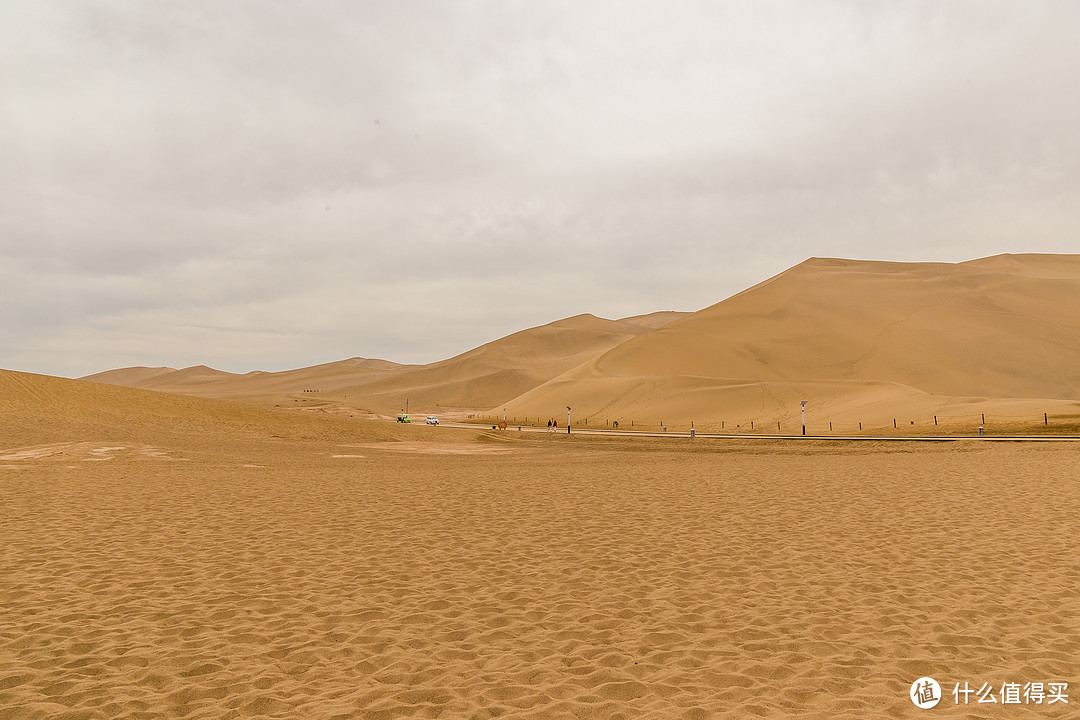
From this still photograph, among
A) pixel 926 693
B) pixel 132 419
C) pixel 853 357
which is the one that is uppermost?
pixel 853 357

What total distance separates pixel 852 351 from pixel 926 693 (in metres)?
119

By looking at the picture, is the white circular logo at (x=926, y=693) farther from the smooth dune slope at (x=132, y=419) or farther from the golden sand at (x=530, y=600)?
the smooth dune slope at (x=132, y=419)

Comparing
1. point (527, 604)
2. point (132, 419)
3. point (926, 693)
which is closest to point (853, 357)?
point (132, 419)

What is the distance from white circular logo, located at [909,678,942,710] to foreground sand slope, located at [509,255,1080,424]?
60933 mm

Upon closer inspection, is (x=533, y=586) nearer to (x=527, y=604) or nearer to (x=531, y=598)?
(x=531, y=598)

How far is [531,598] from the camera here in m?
8.34

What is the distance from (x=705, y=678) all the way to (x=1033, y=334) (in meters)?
135

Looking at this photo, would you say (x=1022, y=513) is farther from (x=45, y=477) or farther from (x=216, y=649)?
(x=45, y=477)

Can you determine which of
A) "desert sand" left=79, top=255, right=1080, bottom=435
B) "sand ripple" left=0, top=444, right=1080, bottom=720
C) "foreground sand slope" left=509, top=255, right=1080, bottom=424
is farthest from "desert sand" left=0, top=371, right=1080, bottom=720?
"foreground sand slope" left=509, top=255, right=1080, bottom=424

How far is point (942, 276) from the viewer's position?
144625 millimetres

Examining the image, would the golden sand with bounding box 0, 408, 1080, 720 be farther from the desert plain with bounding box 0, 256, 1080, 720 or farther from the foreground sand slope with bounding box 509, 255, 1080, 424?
the foreground sand slope with bounding box 509, 255, 1080, 424

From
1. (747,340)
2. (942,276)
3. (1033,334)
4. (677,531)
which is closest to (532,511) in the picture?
(677,531)

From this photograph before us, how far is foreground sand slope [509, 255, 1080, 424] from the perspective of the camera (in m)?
85.5

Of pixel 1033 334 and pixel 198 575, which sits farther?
pixel 1033 334
